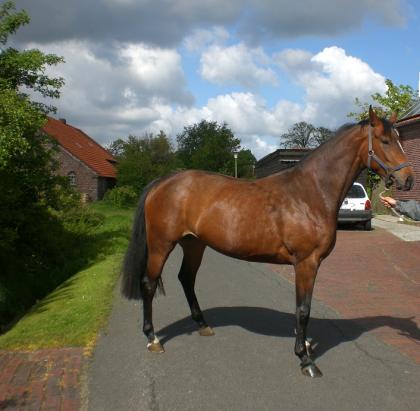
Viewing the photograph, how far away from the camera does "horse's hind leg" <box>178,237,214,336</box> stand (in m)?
5.77

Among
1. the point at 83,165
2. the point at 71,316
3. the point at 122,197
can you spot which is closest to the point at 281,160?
the point at 122,197

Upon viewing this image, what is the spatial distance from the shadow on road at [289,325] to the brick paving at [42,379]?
120cm

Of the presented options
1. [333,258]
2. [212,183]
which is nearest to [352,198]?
[333,258]

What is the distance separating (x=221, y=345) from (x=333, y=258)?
748 cm

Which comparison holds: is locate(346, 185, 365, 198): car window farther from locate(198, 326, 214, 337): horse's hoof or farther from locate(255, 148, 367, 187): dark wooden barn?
locate(198, 326, 214, 337): horse's hoof

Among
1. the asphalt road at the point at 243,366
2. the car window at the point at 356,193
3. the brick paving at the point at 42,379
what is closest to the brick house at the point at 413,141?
the car window at the point at 356,193

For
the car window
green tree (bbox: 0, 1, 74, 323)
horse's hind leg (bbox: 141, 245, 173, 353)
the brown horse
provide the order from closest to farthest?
the brown horse, horse's hind leg (bbox: 141, 245, 173, 353), green tree (bbox: 0, 1, 74, 323), the car window

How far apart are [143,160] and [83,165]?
7.93 meters

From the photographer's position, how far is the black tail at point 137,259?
5543mm

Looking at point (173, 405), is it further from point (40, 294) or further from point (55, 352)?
point (40, 294)

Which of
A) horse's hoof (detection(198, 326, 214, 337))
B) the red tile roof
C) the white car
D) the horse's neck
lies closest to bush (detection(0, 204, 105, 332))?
horse's hoof (detection(198, 326, 214, 337))

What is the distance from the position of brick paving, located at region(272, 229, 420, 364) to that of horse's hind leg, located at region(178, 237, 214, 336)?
2.03 m

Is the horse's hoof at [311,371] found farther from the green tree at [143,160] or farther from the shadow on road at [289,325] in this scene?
the green tree at [143,160]

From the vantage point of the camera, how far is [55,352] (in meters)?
5.08
